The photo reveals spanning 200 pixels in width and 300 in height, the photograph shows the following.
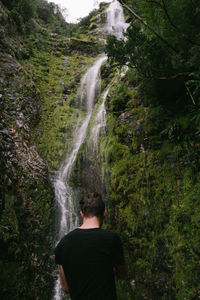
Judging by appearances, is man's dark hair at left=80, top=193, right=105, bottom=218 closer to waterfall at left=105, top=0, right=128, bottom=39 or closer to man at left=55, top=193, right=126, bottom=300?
man at left=55, top=193, right=126, bottom=300

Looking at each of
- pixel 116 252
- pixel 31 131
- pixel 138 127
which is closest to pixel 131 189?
pixel 138 127

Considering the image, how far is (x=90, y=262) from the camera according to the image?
4.62 ft

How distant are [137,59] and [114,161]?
274 centimetres

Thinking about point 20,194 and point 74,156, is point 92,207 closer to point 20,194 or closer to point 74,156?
point 20,194

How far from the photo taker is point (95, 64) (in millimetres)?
16609

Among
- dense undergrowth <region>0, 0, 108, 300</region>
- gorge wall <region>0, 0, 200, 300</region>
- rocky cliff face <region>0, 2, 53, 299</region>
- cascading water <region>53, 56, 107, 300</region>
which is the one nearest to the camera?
gorge wall <region>0, 0, 200, 300</region>

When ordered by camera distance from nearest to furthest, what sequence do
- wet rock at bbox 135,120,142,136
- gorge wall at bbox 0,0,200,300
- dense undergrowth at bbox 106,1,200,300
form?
1. dense undergrowth at bbox 106,1,200,300
2. gorge wall at bbox 0,0,200,300
3. wet rock at bbox 135,120,142,136

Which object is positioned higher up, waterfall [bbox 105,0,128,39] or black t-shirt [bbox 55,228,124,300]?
waterfall [bbox 105,0,128,39]

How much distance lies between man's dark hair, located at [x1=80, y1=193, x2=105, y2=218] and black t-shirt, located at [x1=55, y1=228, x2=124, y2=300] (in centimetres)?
17

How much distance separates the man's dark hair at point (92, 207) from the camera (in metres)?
1.70

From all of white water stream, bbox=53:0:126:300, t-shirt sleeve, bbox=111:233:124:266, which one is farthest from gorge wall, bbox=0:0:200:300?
t-shirt sleeve, bbox=111:233:124:266

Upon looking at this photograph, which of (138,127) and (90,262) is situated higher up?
(138,127)

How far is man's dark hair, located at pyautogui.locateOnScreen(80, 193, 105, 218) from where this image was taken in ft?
5.57

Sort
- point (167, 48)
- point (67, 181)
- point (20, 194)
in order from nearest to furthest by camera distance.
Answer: point (167, 48), point (20, 194), point (67, 181)
